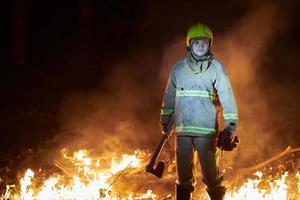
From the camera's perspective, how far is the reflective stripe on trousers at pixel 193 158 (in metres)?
5.66

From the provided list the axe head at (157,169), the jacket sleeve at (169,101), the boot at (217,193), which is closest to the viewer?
the boot at (217,193)

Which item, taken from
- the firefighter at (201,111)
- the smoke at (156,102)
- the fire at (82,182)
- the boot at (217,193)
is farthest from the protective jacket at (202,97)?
the smoke at (156,102)

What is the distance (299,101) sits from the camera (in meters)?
10.9

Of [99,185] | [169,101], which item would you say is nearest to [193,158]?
[169,101]

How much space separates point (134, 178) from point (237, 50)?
4512 millimetres

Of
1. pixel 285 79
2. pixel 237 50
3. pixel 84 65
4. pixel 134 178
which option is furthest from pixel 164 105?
pixel 84 65

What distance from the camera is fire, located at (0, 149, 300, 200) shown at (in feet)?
22.8

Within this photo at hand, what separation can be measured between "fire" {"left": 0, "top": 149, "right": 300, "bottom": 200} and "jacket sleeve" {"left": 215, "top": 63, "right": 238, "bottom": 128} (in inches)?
73.2

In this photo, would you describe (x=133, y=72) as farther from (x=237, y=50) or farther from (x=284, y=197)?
(x=284, y=197)

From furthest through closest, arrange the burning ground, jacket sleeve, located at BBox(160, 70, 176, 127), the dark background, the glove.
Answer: the dark background
the burning ground
jacket sleeve, located at BBox(160, 70, 176, 127)
the glove

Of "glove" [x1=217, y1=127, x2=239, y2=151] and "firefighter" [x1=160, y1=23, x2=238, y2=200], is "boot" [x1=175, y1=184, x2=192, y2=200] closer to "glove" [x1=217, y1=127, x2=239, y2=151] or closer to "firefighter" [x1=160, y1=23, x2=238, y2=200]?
"firefighter" [x1=160, y1=23, x2=238, y2=200]

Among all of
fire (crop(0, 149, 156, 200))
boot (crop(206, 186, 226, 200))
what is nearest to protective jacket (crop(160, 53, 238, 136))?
boot (crop(206, 186, 226, 200))

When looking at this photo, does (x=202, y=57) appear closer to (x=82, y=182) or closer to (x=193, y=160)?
(x=193, y=160)

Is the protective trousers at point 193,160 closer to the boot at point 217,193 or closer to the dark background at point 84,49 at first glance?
the boot at point 217,193
